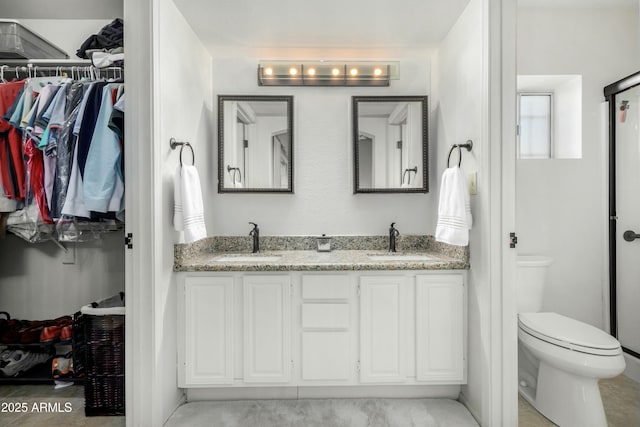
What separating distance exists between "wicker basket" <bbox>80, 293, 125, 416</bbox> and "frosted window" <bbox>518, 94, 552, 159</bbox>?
2.96 m

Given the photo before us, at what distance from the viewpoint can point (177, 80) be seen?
6.22 feet

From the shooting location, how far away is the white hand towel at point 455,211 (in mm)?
1765

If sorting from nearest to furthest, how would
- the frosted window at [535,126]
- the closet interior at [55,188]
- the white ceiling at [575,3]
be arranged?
the closet interior at [55,188] < the white ceiling at [575,3] < the frosted window at [535,126]

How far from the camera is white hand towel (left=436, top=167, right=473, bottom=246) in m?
1.76

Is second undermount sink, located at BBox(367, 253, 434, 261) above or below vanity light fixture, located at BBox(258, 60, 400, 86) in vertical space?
below

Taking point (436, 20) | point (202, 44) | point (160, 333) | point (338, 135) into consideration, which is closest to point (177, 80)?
point (202, 44)

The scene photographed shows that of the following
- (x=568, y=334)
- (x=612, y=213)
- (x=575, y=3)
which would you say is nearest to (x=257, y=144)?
(x=568, y=334)

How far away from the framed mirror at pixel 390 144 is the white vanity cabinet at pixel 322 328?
Answer: 0.76 m

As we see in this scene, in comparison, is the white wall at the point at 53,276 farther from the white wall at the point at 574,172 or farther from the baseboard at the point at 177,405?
the white wall at the point at 574,172

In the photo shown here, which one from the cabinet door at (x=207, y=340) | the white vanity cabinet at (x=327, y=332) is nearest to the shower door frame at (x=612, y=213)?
the white vanity cabinet at (x=327, y=332)

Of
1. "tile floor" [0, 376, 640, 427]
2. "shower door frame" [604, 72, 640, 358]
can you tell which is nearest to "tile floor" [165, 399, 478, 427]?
"tile floor" [0, 376, 640, 427]

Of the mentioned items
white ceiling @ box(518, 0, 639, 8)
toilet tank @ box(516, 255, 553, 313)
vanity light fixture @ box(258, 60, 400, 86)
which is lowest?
toilet tank @ box(516, 255, 553, 313)

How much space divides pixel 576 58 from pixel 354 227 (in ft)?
6.45

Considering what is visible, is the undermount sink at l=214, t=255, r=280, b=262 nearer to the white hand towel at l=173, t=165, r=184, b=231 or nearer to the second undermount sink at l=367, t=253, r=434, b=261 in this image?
the white hand towel at l=173, t=165, r=184, b=231
